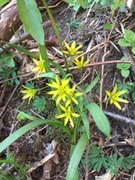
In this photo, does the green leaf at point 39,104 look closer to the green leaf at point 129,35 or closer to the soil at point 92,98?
the soil at point 92,98

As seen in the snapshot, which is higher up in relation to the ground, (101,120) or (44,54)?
(44,54)

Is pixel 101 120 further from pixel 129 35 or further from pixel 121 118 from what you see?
pixel 129 35

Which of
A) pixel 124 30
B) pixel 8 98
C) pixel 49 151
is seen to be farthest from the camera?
pixel 8 98

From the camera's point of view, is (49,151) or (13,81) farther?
(13,81)

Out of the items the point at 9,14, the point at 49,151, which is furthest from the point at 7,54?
the point at 49,151

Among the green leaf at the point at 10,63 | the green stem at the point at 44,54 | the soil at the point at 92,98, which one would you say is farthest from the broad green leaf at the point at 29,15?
the green leaf at the point at 10,63

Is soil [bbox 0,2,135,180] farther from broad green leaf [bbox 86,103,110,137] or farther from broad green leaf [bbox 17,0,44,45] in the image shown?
broad green leaf [bbox 17,0,44,45]

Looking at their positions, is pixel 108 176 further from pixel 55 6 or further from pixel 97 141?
pixel 55 6

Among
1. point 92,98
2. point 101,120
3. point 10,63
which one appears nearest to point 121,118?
point 92,98
